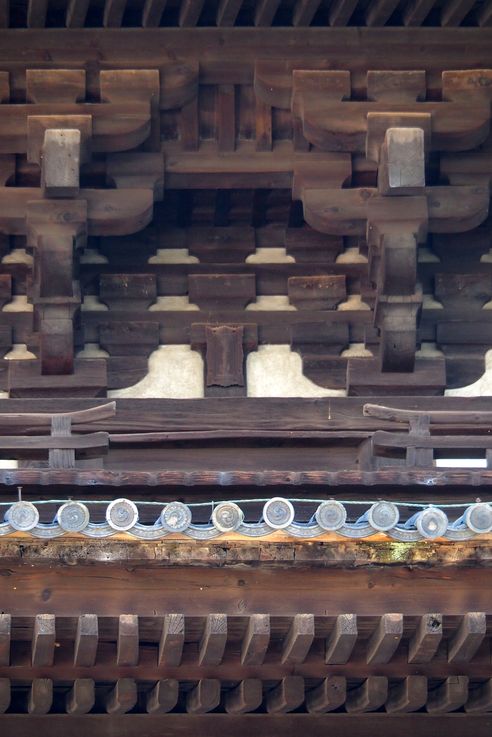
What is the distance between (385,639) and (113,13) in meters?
4.21

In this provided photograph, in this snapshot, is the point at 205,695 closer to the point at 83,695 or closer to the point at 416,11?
the point at 83,695

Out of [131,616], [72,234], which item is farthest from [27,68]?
[131,616]

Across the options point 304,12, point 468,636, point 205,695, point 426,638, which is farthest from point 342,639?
point 304,12

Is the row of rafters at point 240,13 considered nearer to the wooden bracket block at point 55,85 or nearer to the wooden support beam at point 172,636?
the wooden bracket block at point 55,85

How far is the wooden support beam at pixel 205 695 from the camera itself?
13352 mm

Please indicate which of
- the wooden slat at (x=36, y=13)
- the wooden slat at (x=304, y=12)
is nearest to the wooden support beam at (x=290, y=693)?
the wooden slat at (x=304, y=12)

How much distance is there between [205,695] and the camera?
1338cm

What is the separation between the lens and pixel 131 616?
1266 cm

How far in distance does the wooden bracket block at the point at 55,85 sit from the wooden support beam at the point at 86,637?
11.5ft

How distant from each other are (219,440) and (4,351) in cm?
167

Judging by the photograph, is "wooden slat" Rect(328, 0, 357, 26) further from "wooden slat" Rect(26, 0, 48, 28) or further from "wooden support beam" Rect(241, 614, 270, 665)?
"wooden support beam" Rect(241, 614, 270, 665)

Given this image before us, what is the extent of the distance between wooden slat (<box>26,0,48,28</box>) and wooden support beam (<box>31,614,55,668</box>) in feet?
12.6

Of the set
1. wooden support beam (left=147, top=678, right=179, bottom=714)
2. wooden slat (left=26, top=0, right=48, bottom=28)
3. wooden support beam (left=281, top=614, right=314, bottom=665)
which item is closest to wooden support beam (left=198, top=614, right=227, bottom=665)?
wooden support beam (left=281, top=614, right=314, bottom=665)

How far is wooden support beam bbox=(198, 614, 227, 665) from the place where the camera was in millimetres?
12688
